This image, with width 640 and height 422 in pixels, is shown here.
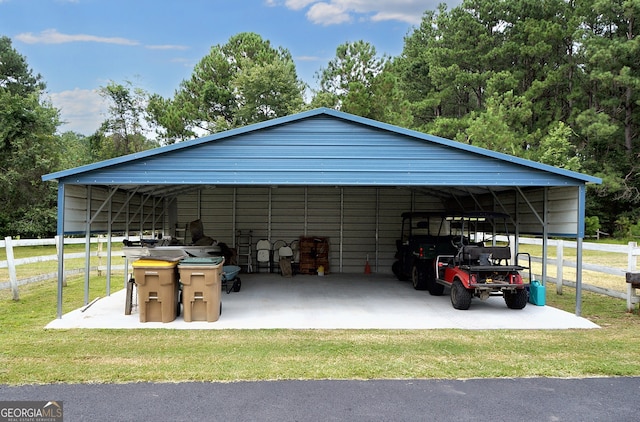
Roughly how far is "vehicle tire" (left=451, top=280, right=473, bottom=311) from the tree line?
1570 centimetres

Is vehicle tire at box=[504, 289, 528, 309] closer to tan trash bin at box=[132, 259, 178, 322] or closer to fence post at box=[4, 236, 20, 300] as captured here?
tan trash bin at box=[132, 259, 178, 322]

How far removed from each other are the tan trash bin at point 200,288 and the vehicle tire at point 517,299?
504 cm

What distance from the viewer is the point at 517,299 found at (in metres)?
8.76

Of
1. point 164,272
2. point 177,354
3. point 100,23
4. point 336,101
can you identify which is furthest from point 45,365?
point 100,23

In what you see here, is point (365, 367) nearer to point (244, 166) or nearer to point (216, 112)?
point (244, 166)

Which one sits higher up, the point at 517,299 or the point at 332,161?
the point at 332,161

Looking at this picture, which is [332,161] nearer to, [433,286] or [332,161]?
[332,161]

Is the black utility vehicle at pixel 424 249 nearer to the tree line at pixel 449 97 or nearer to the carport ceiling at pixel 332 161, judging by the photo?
the carport ceiling at pixel 332 161

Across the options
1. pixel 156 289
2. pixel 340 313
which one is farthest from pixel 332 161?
pixel 156 289

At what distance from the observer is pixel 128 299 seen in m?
8.20

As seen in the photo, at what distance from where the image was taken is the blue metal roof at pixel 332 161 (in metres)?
8.12

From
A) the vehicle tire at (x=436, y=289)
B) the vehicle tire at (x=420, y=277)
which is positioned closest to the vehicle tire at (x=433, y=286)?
the vehicle tire at (x=436, y=289)

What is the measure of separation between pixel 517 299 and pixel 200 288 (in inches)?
212

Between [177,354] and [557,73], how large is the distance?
1167 inches
